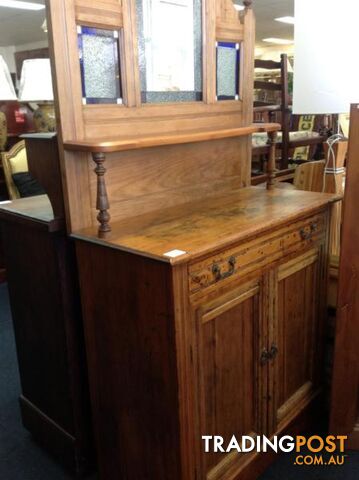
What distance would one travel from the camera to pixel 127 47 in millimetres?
1456

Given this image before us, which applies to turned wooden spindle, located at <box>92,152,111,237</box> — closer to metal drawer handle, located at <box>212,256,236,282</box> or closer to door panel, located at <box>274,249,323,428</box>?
metal drawer handle, located at <box>212,256,236,282</box>

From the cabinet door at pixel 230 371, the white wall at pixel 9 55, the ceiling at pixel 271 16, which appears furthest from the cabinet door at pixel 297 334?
the white wall at pixel 9 55

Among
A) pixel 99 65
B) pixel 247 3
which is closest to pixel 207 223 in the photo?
pixel 99 65

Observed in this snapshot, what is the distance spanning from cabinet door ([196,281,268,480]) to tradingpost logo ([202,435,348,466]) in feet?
0.13

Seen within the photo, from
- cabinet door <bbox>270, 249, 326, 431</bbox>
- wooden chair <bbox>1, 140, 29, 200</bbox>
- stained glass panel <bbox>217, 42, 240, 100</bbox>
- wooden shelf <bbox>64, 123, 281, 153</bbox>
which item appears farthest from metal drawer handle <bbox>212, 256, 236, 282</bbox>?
wooden chair <bbox>1, 140, 29, 200</bbox>

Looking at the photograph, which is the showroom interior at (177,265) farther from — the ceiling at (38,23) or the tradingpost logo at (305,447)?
the ceiling at (38,23)

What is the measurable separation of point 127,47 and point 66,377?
3.67 feet

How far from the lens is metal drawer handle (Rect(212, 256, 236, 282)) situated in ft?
4.26

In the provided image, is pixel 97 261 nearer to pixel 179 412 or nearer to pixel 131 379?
pixel 131 379

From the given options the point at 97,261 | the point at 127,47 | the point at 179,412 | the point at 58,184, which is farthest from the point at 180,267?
the point at 127,47

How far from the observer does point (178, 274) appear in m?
Answer: 1.17

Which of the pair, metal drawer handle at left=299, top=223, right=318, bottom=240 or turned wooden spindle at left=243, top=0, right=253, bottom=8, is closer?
metal drawer handle at left=299, top=223, right=318, bottom=240

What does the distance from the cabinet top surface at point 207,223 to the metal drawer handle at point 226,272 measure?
2.3 inches

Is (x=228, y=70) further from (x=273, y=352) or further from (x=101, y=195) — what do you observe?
(x=273, y=352)
